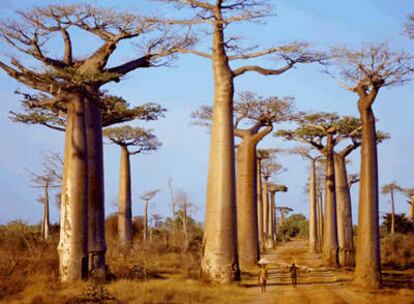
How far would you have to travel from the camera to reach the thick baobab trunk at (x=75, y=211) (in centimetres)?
1022

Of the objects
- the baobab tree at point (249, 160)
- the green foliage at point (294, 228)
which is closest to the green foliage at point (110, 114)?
the baobab tree at point (249, 160)

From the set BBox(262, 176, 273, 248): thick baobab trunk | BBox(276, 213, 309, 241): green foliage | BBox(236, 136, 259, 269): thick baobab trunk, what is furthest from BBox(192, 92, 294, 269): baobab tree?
BBox(276, 213, 309, 241): green foliage

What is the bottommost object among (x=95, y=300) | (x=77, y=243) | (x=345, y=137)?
(x=95, y=300)

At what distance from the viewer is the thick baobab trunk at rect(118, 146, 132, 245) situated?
19625 mm

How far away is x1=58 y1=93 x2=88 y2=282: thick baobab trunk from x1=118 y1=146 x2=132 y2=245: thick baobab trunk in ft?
29.8

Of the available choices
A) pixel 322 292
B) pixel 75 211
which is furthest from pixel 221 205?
pixel 75 211

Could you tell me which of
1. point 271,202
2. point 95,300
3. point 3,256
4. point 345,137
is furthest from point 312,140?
point 271,202

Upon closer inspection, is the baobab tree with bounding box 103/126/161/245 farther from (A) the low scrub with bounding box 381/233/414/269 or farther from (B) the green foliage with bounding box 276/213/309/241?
(B) the green foliage with bounding box 276/213/309/241

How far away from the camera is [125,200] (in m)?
20.1

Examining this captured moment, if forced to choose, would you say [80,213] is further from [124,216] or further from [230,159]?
[124,216]

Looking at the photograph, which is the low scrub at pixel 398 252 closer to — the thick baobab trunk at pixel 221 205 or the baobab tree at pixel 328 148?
the baobab tree at pixel 328 148

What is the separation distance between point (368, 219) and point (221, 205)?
2741 millimetres

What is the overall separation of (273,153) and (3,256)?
15.7 meters

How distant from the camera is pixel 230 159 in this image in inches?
452
